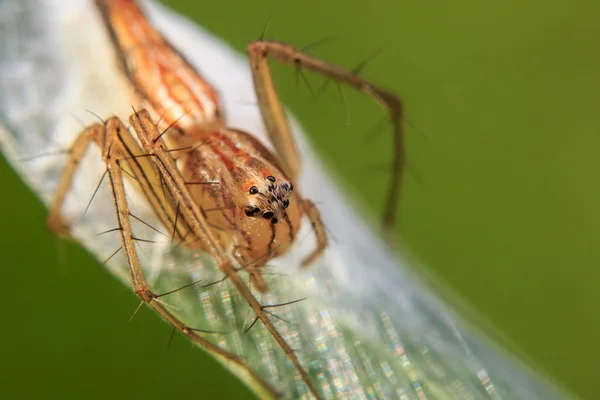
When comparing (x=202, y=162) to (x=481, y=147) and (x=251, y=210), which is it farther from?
(x=481, y=147)

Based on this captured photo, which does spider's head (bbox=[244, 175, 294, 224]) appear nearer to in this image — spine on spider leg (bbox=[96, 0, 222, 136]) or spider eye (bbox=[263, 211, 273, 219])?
spider eye (bbox=[263, 211, 273, 219])

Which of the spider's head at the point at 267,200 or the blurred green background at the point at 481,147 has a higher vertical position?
the blurred green background at the point at 481,147

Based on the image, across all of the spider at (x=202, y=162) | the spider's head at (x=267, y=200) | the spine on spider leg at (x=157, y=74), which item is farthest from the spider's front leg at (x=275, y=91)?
the spider's head at (x=267, y=200)

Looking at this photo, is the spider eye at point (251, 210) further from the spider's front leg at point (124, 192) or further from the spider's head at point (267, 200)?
the spider's front leg at point (124, 192)

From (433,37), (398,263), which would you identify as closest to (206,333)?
(398,263)

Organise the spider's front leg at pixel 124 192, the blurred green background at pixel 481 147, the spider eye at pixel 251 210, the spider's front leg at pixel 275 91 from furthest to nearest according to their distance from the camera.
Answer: the blurred green background at pixel 481 147 → the spider's front leg at pixel 275 91 → the spider eye at pixel 251 210 → the spider's front leg at pixel 124 192

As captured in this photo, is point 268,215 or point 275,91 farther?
point 275,91

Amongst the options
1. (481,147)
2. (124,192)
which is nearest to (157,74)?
(124,192)
